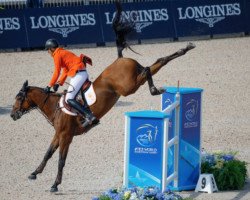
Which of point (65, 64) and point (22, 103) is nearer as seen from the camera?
point (65, 64)

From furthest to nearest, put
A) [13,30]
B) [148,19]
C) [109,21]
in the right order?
[148,19]
[109,21]
[13,30]

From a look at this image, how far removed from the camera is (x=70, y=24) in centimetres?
3094

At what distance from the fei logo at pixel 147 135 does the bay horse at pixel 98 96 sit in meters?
1.14

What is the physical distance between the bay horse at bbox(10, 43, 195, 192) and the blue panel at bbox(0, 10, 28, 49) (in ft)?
53.1

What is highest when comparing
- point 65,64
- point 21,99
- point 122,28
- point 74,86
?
point 122,28

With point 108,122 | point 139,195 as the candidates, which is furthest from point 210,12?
point 139,195

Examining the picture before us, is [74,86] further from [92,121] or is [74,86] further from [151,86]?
[151,86]

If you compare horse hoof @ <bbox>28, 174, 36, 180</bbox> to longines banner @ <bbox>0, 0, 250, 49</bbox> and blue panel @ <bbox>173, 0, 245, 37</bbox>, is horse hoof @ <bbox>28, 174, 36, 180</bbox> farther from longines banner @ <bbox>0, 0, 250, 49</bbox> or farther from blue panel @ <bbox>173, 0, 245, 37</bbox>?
blue panel @ <bbox>173, 0, 245, 37</bbox>

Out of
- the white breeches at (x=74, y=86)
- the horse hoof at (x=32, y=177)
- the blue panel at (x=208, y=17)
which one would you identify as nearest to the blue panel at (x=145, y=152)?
the white breeches at (x=74, y=86)

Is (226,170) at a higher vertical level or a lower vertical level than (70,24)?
lower

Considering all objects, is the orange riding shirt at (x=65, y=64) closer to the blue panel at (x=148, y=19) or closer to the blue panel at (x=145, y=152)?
the blue panel at (x=145, y=152)

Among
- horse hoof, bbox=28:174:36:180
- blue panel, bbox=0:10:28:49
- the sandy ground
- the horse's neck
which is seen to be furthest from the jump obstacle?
blue panel, bbox=0:10:28:49

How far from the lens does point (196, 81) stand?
24.1 meters

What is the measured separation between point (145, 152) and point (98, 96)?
204 centimetres
